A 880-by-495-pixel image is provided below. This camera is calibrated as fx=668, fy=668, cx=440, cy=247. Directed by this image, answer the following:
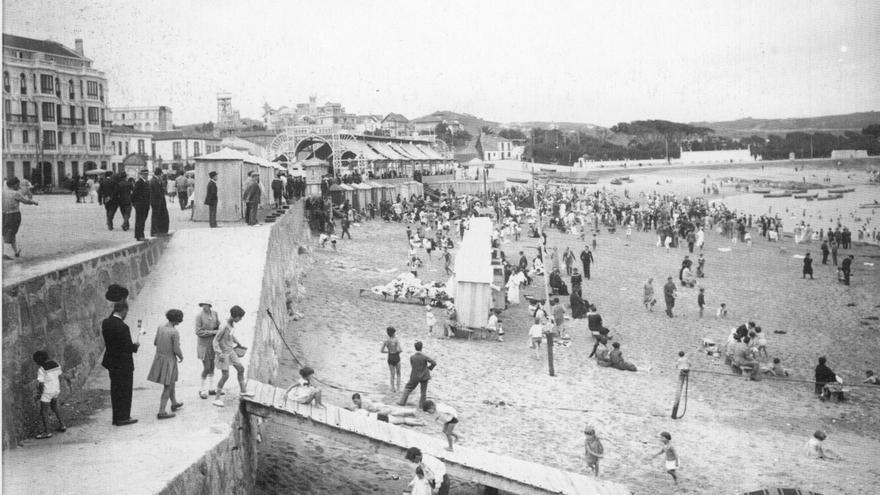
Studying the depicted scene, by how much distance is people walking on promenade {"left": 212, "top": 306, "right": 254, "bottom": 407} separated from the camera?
6910 mm

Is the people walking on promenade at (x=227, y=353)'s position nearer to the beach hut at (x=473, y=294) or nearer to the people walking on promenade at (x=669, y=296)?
the beach hut at (x=473, y=294)

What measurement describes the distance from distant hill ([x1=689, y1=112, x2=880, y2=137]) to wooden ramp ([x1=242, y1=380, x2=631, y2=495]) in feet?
74.8

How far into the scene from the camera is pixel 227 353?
6996 millimetres

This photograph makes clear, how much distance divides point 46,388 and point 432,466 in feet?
12.0

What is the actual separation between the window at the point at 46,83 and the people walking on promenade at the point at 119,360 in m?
7.84

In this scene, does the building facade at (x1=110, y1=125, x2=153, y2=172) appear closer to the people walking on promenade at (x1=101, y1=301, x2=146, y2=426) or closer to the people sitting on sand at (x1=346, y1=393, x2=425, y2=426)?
the people sitting on sand at (x1=346, y1=393, x2=425, y2=426)

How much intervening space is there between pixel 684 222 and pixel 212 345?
1317 inches

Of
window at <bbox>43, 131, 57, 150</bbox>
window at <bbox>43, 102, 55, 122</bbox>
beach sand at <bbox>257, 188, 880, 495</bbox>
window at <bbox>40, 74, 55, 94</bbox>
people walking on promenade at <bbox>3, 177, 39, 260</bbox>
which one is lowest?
beach sand at <bbox>257, 188, 880, 495</bbox>

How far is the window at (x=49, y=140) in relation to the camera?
574 inches

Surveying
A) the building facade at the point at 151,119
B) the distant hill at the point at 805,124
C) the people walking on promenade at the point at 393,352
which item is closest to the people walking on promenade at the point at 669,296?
the people walking on promenade at the point at 393,352

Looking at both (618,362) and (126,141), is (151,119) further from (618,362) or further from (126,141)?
(618,362)

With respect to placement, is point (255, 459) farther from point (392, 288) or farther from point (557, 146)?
point (557, 146)

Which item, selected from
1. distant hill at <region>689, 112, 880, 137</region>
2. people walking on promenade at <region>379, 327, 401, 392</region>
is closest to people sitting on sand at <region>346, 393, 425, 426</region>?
people walking on promenade at <region>379, 327, 401, 392</region>

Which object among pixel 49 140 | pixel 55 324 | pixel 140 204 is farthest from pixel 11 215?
pixel 49 140
